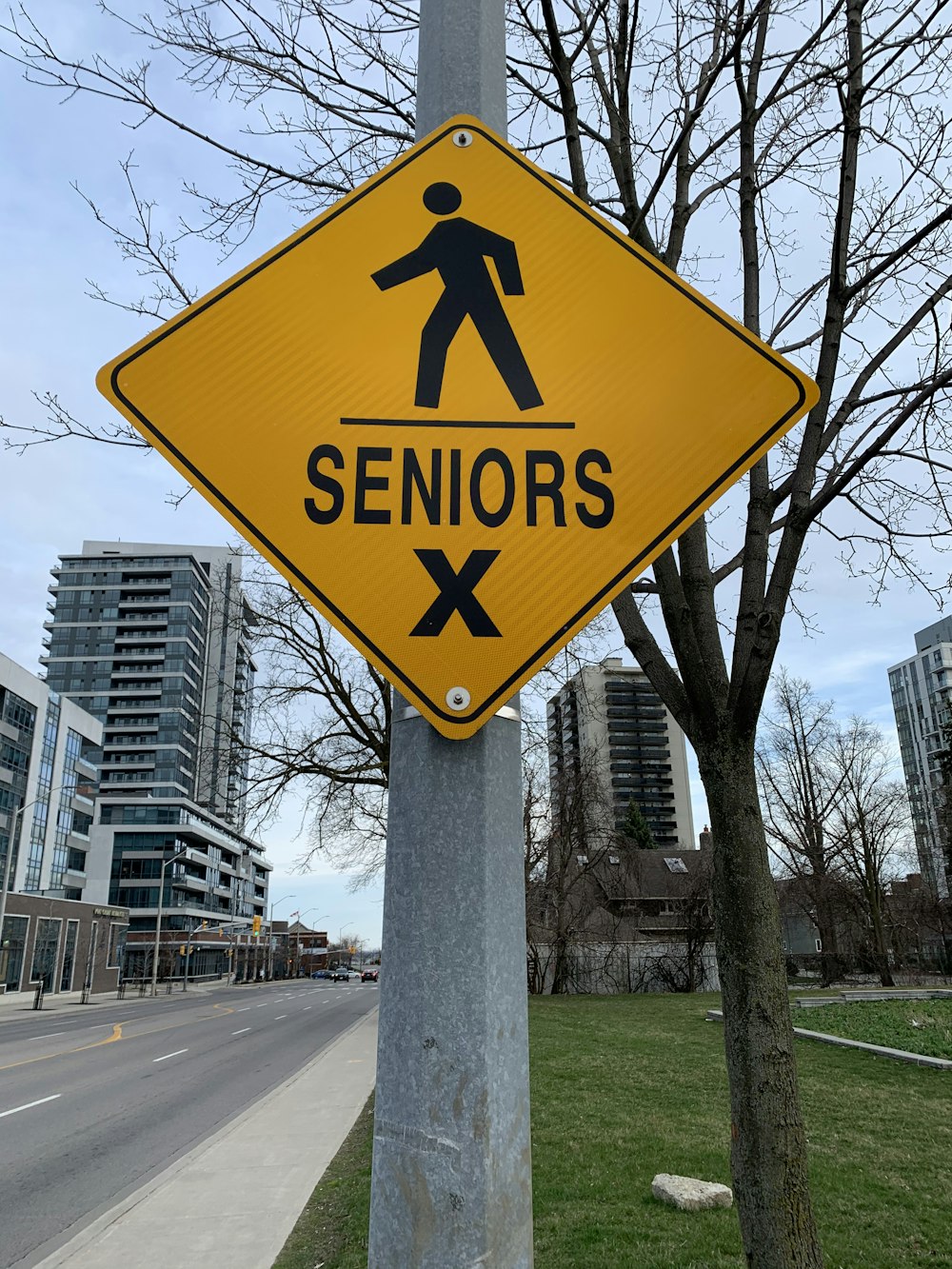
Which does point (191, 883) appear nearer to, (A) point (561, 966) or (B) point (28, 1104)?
(A) point (561, 966)

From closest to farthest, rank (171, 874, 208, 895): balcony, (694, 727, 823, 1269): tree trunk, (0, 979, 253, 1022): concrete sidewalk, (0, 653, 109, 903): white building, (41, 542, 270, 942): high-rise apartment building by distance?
(694, 727, 823, 1269): tree trunk < (0, 979, 253, 1022): concrete sidewalk < (0, 653, 109, 903): white building < (171, 874, 208, 895): balcony < (41, 542, 270, 942): high-rise apartment building

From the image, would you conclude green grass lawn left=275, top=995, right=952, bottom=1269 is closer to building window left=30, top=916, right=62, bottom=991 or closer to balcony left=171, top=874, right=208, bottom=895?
building window left=30, top=916, right=62, bottom=991

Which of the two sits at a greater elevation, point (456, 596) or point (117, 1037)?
point (456, 596)

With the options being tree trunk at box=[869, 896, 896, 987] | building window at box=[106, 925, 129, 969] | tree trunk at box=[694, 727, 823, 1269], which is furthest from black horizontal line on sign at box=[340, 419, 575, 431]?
building window at box=[106, 925, 129, 969]

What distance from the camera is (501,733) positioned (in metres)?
1.56

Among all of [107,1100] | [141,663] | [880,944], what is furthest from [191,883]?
[107,1100]

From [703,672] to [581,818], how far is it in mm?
30958

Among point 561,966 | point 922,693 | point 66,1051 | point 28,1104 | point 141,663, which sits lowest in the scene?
point 66,1051

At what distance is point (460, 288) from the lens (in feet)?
6.02

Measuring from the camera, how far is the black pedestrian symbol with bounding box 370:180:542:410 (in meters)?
1.74

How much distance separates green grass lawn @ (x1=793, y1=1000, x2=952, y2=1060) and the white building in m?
44.5

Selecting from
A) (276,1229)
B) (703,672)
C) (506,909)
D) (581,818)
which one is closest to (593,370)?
(506,909)

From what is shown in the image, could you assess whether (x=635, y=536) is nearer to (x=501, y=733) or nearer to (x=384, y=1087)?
(x=501, y=733)

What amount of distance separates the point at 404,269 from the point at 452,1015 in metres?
1.40
